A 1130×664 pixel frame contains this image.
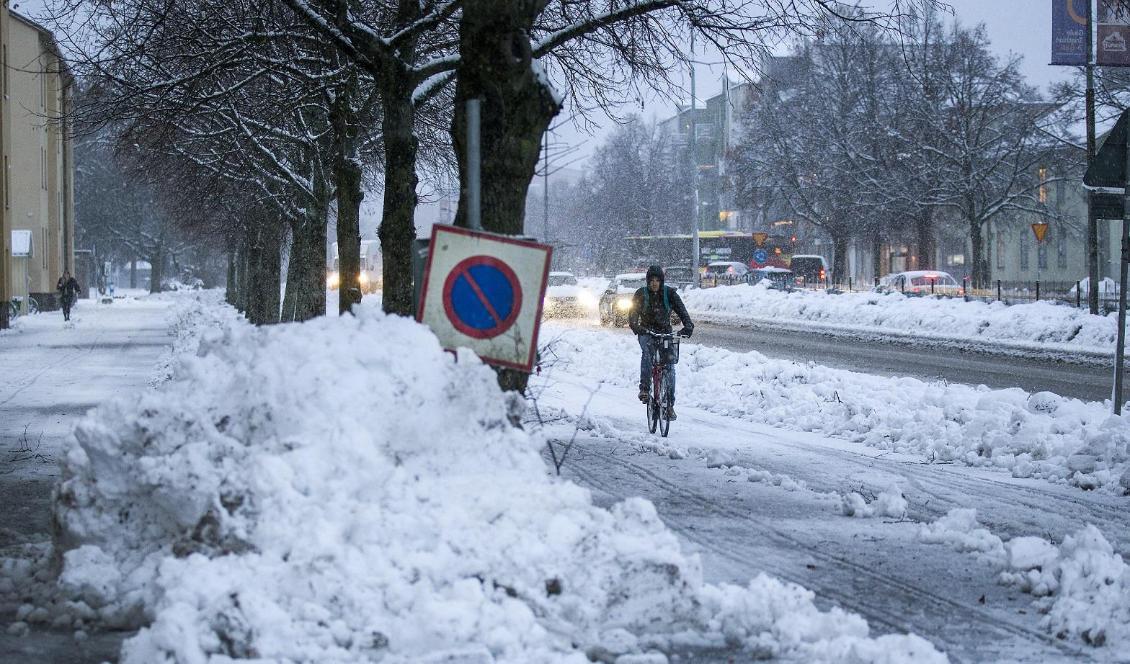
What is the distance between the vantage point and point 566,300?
43031 mm

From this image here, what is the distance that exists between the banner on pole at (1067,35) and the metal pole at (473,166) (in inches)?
578

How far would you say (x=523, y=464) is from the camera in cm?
595

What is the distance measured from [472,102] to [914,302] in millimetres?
30122

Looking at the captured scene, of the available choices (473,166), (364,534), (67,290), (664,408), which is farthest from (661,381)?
(67,290)

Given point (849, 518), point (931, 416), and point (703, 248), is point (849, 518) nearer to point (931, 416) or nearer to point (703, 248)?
point (931, 416)

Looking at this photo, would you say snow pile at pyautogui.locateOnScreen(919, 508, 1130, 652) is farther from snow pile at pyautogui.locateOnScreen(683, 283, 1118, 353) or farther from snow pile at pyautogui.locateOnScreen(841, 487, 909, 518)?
snow pile at pyautogui.locateOnScreen(683, 283, 1118, 353)

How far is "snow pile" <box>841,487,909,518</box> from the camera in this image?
27.3ft

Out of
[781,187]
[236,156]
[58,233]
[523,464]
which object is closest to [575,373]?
[236,156]

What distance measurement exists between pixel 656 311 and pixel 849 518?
17.2 feet

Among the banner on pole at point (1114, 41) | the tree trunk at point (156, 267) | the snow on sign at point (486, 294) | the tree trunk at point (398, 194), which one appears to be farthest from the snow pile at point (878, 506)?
the tree trunk at point (156, 267)

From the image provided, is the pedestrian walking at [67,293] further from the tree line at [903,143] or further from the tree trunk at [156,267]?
the tree trunk at [156,267]

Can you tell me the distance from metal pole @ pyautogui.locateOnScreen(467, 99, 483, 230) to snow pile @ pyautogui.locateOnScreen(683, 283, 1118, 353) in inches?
808

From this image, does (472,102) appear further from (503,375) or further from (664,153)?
(664,153)

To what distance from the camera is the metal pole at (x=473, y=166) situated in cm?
732
